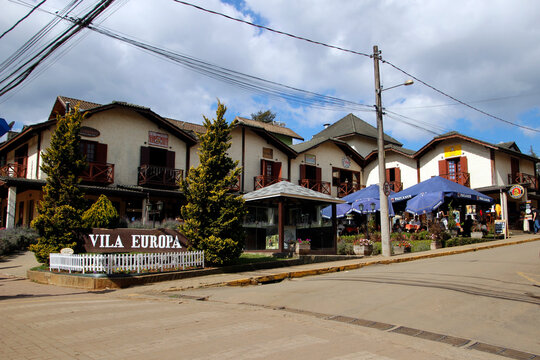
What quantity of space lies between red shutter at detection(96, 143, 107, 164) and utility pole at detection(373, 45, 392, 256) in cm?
1518

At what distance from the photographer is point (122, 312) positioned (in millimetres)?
7324

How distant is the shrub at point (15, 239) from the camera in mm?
18227

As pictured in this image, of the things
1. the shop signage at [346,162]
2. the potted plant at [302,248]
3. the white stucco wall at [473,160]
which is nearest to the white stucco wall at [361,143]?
the shop signage at [346,162]

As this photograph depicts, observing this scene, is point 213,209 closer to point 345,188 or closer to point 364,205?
point 364,205

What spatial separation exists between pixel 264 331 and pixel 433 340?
2.24 meters

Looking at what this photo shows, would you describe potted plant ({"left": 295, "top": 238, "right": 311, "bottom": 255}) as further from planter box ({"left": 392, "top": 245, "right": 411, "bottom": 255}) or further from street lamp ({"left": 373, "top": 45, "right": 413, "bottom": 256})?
planter box ({"left": 392, "top": 245, "right": 411, "bottom": 255})

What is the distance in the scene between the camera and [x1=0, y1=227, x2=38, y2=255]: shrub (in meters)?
18.2

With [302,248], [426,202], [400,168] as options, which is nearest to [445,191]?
[426,202]

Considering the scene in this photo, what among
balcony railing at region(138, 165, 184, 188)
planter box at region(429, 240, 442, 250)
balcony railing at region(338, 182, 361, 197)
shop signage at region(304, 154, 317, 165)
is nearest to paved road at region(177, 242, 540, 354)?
planter box at region(429, 240, 442, 250)

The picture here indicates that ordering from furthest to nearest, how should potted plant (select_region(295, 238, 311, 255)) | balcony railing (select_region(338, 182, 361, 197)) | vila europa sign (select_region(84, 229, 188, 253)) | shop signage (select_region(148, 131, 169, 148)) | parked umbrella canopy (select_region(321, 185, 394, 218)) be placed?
balcony railing (select_region(338, 182, 361, 197)) < shop signage (select_region(148, 131, 169, 148)) < parked umbrella canopy (select_region(321, 185, 394, 218)) < potted plant (select_region(295, 238, 311, 255)) < vila europa sign (select_region(84, 229, 188, 253))

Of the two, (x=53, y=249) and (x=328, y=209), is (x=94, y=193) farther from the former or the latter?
(x=328, y=209)

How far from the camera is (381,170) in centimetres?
1773

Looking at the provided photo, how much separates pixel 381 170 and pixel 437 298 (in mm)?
9863

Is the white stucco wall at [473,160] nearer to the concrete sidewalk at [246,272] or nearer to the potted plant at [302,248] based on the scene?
the concrete sidewalk at [246,272]
